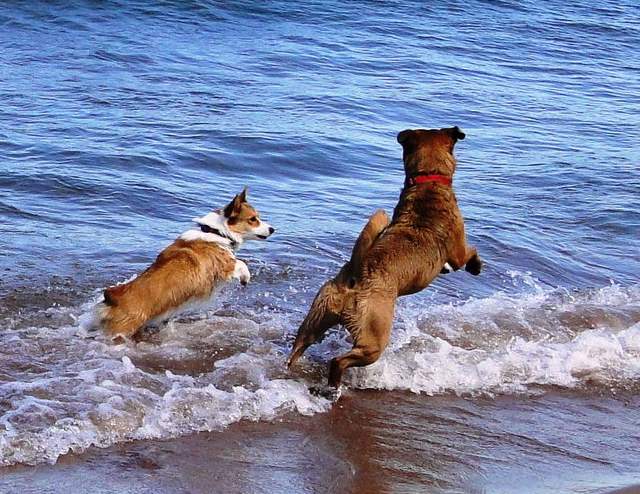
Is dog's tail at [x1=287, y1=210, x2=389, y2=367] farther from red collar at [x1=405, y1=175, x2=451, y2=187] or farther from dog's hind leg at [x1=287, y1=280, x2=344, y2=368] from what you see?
red collar at [x1=405, y1=175, x2=451, y2=187]

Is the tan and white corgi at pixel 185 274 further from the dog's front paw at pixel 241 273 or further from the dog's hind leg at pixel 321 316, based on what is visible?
the dog's hind leg at pixel 321 316

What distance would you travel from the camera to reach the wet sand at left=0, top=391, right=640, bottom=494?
5.15 m

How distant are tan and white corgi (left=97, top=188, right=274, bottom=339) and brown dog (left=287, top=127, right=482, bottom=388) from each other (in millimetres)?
1113

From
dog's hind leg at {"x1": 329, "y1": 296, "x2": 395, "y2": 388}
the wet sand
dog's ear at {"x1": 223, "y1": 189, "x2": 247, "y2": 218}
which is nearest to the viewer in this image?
the wet sand

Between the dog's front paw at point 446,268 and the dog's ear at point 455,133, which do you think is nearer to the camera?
the dog's front paw at point 446,268

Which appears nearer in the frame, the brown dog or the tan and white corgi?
the brown dog

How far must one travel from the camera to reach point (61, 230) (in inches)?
377

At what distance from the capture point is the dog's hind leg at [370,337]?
6.36 meters

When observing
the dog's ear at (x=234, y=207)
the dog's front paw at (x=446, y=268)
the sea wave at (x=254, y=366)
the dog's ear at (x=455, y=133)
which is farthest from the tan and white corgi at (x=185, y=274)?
the dog's ear at (x=455, y=133)

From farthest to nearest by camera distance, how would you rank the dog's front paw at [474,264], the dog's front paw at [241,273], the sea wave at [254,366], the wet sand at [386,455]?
the dog's front paw at [241,273] → the dog's front paw at [474,264] → the sea wave at [254,366] → the wet sand at [386,455]

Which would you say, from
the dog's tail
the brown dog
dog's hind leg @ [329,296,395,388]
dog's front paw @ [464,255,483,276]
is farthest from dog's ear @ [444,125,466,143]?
dog's hind leg @ [329,296,395,388]

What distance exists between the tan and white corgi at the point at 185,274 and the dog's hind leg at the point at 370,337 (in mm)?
1489

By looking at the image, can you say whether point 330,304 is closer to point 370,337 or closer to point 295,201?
point 370,337

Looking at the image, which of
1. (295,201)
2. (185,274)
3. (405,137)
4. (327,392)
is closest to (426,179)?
(405,137)
